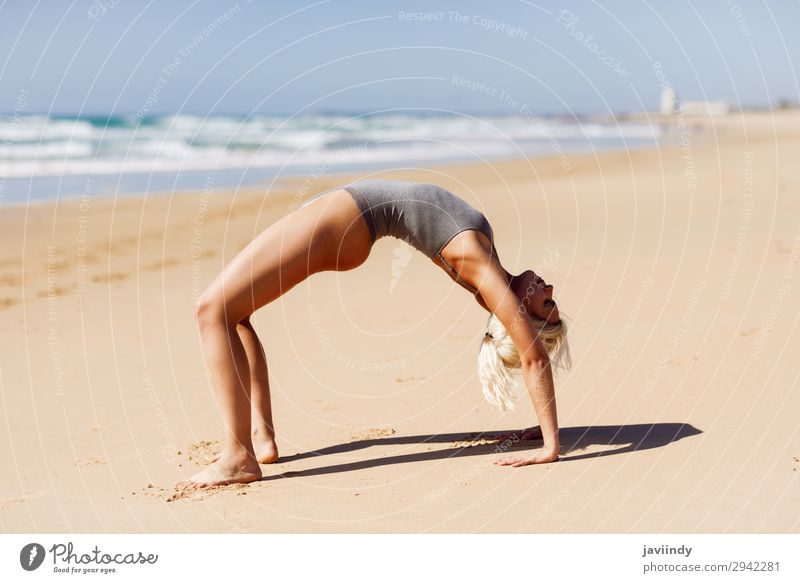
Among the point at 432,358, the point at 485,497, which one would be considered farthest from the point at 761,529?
the point at 432,358

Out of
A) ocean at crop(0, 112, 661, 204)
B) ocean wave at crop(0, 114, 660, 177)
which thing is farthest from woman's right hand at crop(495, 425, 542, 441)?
ocean wave at crop(0, 114, 660, 177)

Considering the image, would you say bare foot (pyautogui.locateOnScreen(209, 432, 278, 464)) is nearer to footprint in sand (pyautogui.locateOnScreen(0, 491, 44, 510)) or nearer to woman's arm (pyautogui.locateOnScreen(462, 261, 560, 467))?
footprint in sand (pyautogui.locateOnScreen(0, 491, 44, 510))

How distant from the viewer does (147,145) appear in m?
36.0

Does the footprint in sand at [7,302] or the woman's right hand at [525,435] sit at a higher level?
the footprint in sand at [7,302]

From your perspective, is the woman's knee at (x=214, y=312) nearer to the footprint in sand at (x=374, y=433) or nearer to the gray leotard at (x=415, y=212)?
the gray leotard at (x=415, y=212)

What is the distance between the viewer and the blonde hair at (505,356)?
5219mm

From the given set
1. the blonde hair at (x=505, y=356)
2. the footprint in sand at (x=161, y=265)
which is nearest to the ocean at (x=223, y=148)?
the footprint in sand at (x=161, y=265)

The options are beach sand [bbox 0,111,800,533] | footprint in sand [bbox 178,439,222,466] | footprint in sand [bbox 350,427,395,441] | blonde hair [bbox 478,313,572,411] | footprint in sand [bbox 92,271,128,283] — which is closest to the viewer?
beach sand [bbox 0,111,800,533]

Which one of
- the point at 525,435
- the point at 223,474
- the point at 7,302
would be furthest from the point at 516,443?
the point at 7,302

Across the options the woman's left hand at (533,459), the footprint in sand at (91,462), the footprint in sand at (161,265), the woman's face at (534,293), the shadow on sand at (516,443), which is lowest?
the woman's left hand at (533,459)

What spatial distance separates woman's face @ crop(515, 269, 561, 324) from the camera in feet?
16.6

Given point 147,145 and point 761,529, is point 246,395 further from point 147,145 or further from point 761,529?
point 147,145

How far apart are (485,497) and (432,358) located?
2949 millimetres

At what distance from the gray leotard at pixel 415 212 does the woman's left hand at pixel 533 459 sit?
3.93 ft
